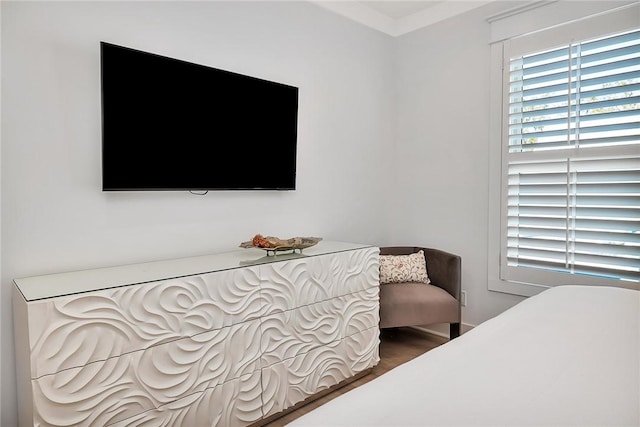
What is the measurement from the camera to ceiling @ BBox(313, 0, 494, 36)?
10.1ft

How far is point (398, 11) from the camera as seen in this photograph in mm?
3344

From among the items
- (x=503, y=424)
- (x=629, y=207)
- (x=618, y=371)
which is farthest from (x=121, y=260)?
(x=629, y=207)

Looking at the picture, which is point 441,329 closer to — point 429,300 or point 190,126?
point 429,300

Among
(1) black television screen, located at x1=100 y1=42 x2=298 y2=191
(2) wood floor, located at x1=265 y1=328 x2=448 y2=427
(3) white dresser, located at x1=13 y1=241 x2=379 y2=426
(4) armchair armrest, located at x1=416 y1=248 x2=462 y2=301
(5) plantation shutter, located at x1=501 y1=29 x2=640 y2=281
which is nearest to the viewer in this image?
(3) white dresser, located at x1=13 y1=241 x2=379 y2=426

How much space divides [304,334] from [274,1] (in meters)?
2.11

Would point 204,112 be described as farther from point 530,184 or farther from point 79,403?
point 530,184

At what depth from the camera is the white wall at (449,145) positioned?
304cm

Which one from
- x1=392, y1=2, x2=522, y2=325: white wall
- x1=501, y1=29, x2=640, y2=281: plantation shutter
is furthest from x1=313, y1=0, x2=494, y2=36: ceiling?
x1=501, y1=29, x2=640, y2=281: plantation shutter

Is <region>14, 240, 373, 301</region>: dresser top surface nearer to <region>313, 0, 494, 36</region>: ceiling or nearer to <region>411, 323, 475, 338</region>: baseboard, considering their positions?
<region>411, 323, 475, 338</region>: baseboard

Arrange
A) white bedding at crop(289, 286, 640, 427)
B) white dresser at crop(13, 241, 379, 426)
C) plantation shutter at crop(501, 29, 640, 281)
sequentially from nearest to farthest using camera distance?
white bedding at crop(289, 286, 640, 427)
white dresser at crop(13, 241, 379, 426)
plantation shutter at crop(501, 29, 640, 281)

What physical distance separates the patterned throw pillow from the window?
0.57 m

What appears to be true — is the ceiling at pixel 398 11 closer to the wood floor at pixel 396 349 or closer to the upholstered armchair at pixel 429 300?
the upholstered armchair at pixel 429 300

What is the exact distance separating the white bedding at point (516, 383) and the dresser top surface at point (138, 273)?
111cm

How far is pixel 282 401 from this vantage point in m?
2.11
